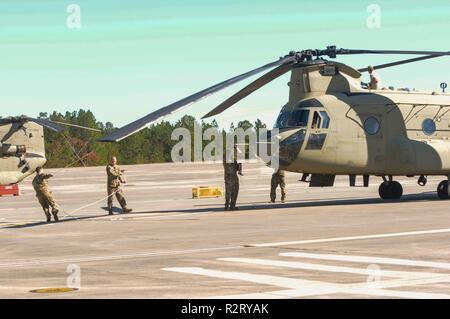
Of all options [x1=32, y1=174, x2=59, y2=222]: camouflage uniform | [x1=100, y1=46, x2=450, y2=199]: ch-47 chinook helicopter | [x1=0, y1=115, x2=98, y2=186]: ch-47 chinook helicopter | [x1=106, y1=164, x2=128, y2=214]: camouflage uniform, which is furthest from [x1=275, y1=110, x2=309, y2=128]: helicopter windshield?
[x1=0, y1=115, x2=98, y2=186]: ch-47 chinook helicopter

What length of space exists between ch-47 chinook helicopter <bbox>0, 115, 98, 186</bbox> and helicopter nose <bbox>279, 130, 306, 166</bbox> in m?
16.7

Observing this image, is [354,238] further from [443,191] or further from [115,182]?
[443,191]

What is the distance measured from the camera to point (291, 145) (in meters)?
27.0

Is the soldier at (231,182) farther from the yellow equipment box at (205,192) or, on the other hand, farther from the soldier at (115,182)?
the yellow equipment box at (205,192)

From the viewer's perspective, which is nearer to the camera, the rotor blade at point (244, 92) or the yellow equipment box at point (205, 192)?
the rotor blade at point (244, 92)

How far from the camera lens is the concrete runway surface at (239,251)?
11797 millimetres

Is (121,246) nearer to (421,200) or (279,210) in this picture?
(279,210)

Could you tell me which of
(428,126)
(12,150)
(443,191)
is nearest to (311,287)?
(428,126)

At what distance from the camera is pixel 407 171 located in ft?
93.6

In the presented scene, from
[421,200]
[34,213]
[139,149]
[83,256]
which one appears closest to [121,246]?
[83,256]

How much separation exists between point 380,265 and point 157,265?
12.6 feet

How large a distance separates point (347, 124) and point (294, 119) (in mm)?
1853

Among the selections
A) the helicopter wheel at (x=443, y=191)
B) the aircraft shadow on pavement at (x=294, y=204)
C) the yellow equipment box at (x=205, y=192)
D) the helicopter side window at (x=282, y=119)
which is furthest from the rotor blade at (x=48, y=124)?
the helicopter wheel at (x=443, y=191)

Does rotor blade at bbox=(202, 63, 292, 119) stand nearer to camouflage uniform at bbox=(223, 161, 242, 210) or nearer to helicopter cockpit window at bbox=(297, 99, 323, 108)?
helicopter cockpit window at bbox=(297, 99, 323, 108)
